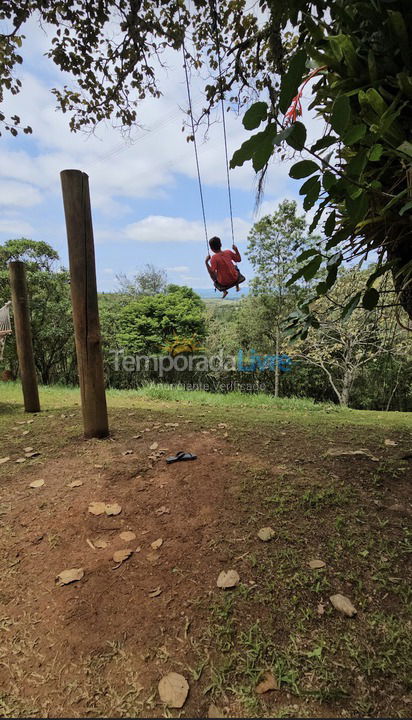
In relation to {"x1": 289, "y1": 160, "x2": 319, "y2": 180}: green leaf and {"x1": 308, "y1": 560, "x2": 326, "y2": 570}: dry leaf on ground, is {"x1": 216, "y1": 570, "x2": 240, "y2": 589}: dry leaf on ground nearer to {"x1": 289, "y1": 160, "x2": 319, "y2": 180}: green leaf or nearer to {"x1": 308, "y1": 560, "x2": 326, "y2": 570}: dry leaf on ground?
{"x1": 308, "y1": 560, "x2": 326, "y2": 570}: dry leaf on ground

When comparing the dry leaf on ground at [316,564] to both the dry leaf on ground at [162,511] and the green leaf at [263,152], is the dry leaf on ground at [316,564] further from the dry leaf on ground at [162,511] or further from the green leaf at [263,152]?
the green leaf at [263,152]

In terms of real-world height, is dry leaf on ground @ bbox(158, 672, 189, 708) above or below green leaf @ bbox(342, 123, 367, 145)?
below

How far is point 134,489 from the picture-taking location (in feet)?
5.52

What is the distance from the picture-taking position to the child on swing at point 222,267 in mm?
3287

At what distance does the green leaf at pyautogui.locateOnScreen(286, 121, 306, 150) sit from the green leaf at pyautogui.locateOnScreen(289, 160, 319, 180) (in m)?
0.03

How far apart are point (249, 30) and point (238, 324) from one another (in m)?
10.2

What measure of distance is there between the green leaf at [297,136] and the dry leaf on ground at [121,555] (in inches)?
54.7

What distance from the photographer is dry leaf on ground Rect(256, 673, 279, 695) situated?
802 mm

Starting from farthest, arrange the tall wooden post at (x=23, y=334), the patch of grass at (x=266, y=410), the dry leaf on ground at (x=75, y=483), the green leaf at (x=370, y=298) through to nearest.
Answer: the tall wooden post at (x=23, y=334) < the patch of grass at (x=266, y=410) < the dry leaf on ground at (x=75, y=483) < the green leaf at (x=370, y=298)

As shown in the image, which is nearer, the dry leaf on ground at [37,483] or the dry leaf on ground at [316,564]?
the dry leaf on ground at [316,564]

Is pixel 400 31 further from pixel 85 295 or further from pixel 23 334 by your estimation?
pixel 23 334

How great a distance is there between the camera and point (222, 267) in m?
3.29

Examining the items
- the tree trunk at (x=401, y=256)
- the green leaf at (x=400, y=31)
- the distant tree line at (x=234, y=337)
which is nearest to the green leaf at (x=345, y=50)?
the green leaf at (x=400, y=31)

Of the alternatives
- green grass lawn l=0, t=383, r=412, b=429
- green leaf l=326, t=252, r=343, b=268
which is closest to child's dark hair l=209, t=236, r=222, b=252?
green grass lawn l=0, t=383, r=412, b=429
